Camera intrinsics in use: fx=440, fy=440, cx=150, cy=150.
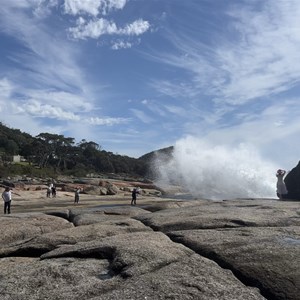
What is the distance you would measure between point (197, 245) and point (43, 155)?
104 metres

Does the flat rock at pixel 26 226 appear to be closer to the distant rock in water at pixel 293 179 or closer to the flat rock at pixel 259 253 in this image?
the flat rock at pixel 259 253

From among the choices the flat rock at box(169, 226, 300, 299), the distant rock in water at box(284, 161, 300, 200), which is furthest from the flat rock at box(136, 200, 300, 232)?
the distant rock in water at box(284, 161, 300, 200)

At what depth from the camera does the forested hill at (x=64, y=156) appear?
110 metres

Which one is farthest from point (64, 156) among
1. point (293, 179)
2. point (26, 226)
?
point (26, 226)

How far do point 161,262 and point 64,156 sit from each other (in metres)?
114

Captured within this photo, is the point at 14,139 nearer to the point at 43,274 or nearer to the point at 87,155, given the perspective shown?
the point at 87,155

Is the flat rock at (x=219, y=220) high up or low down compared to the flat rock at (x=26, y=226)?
up

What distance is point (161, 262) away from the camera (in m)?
8.14

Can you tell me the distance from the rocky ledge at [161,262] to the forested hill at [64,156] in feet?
279

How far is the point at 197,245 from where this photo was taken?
31.3ft

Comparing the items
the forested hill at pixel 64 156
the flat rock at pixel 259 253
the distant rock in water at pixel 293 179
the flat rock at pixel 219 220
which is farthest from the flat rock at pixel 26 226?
the forested hill at pixel 64 156

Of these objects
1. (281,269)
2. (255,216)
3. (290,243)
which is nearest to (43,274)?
(281,269)

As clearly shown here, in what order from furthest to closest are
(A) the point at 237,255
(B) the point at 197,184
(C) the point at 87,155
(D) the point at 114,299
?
(C) the point at 87,155
(B) the point at 197,184
(A) the point at 237,255
(D) the point at 114,299

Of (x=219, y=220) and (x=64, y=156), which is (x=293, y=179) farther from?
(x=64, y=156)
